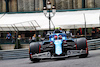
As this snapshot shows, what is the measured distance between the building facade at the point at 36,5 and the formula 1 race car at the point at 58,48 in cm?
1904

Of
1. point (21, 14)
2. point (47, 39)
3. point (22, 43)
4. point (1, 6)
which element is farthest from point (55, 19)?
point (47, 39)

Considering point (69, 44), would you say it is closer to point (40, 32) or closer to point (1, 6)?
point (40, 32)

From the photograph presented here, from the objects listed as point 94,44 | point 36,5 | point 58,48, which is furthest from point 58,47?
point 36,5

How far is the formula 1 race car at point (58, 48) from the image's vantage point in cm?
1260

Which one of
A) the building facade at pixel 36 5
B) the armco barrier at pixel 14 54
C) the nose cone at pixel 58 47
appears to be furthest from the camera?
the building facade at pixel 36 5

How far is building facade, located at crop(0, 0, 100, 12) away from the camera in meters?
32.3

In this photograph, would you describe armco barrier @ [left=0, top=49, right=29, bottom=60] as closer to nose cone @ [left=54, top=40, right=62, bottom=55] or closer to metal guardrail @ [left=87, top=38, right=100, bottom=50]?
metal guardrail @ [left=87, top=38, right=100, bottom=50]

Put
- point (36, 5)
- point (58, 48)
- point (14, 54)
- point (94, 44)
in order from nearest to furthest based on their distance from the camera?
point (58, 48) < point (14, 54) < point (94, 44) < point (36, 5)

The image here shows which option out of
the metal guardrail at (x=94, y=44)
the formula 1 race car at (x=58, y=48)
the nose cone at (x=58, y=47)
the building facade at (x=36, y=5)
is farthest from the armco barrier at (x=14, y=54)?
the building facade at (x=36, y=5)

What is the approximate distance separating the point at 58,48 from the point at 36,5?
2282 centimetres

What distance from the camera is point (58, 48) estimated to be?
1258cm

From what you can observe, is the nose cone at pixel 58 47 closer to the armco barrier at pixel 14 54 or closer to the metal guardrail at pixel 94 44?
the armco barrier at pixel 14 54

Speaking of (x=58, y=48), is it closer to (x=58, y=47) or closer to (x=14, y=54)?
(x=58, y=47)

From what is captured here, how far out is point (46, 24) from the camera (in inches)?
1035
